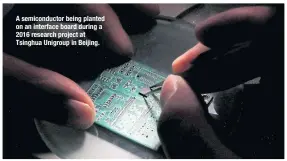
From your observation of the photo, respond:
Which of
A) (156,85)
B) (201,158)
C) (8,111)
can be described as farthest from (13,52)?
(201,158)

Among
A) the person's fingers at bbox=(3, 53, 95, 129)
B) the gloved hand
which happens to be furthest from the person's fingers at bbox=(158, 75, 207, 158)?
the person's fingers at bbox=(3, 53, 95, 129)

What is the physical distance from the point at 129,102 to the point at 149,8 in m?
0.21

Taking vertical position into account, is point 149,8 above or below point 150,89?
above

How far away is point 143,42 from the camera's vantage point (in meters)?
0.87

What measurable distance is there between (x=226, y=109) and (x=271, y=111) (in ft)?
0.28

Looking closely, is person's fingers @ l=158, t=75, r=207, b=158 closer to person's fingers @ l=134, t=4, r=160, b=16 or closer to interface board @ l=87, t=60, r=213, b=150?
interface board @ l=87, t=60, r=213, b=150

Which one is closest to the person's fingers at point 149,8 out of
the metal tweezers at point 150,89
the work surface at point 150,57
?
the work surface at point 150,57

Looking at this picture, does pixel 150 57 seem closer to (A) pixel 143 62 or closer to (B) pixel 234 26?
(A) pixel 143 62

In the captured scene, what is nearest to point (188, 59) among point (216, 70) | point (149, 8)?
point (216, 70)

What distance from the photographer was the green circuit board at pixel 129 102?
71 centimetres

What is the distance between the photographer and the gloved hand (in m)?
0.64

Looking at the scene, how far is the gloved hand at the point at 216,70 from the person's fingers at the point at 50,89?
0.14 meters

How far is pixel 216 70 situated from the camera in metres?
0.68

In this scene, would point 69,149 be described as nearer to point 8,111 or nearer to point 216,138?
point 8,111
